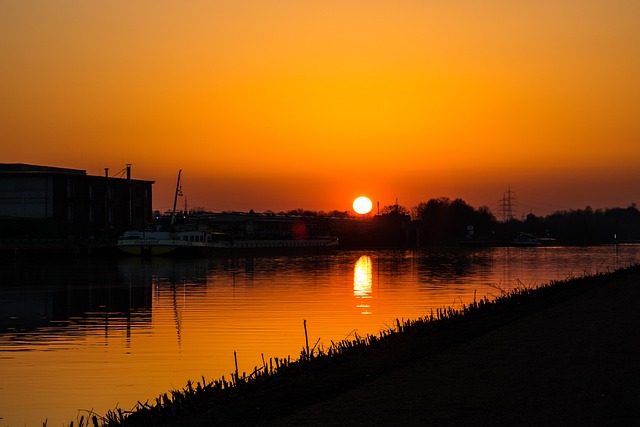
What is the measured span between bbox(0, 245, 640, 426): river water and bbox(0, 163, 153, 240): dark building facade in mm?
57582

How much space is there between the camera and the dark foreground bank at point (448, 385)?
1484 centimetres

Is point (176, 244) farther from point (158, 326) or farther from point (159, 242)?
point (158, 326)

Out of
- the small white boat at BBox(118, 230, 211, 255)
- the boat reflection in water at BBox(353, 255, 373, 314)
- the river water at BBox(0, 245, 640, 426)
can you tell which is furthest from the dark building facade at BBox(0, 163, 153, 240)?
the boat reflection in water at BBox(353, 255, 373, 314)

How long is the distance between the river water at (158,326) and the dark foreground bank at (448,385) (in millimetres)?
4123

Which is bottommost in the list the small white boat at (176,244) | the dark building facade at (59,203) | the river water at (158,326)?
the river water at (158,326)

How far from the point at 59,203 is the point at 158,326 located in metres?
102

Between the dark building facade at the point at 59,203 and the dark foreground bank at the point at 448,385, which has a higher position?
the dark building facade at the point at 59,203

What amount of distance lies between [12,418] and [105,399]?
255 centimetres

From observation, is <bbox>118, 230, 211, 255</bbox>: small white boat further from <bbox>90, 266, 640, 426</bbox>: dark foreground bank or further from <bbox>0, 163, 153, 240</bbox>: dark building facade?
<bbox>90, 266, 640, 426</bbox>: dark foreground bank

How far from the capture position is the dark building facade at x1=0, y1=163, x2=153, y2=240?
442ft

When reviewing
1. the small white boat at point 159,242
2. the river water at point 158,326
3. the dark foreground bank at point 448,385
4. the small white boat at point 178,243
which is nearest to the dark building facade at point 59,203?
the small white boat at point 178,243

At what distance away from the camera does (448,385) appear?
57.2 ft

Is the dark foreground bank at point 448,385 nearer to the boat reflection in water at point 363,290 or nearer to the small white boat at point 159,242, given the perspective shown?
the boat reflection in water at point 363,290

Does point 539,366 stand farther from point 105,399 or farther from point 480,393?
point 105,399
